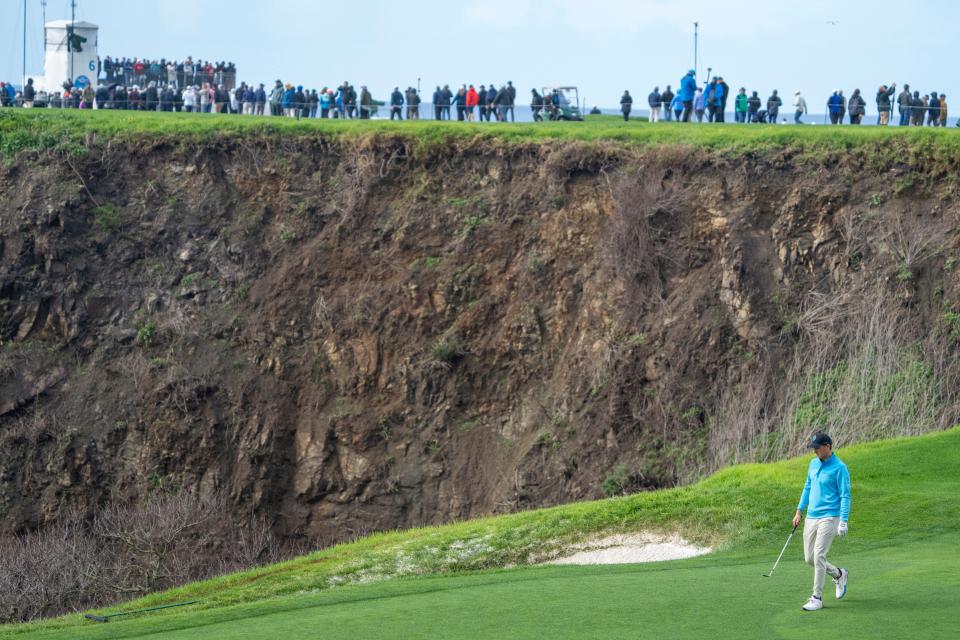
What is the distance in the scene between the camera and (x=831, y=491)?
1267 cm

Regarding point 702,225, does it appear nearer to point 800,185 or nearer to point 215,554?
point 800,185

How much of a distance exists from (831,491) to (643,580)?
3.61 meters

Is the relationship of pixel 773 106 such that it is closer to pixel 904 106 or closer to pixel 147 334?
pixel 904 106

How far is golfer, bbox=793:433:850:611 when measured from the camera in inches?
495

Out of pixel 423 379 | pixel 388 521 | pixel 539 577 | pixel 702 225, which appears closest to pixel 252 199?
pixel 423 379

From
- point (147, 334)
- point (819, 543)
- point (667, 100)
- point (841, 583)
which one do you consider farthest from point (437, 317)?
point (819, 543)

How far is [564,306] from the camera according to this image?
3331cm

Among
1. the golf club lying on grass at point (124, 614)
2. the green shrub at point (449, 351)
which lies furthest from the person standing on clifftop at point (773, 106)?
the golf club lying on grass at point (124, 614)

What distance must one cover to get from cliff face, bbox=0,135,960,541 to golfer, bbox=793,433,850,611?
49.9ft

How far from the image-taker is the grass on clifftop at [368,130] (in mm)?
34250

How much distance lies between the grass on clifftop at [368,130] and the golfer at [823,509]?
2223cm

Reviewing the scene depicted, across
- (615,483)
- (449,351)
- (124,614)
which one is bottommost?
(615,483)

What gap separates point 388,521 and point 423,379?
4075mm

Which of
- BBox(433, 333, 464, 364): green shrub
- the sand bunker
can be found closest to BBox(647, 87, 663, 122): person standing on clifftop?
BBox(433, 333, 464, 364): green shrub
